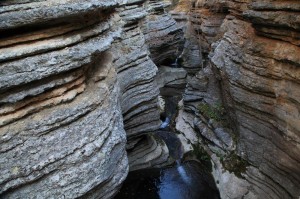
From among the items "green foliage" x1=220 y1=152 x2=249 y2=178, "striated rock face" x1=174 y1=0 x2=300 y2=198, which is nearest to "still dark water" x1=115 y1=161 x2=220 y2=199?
"striated rock face" x1=174 y1=0 x2=300 y2=198

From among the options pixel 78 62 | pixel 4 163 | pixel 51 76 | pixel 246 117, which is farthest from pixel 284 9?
pixel 4 163

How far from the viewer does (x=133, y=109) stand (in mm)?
11602

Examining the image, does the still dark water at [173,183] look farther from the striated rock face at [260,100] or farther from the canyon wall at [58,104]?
the canyon wall at [58,104]

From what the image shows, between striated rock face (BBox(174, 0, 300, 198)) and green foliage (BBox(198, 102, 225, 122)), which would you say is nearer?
striated rock face (BBox(174, 0, 300, 198))

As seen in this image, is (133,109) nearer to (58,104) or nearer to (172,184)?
(172,184)

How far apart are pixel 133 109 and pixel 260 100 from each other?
14.3 feet

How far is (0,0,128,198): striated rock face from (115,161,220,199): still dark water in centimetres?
548

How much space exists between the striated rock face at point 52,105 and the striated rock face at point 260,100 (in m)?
4.55

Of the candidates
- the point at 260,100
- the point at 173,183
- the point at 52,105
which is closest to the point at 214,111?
the point at 173,183

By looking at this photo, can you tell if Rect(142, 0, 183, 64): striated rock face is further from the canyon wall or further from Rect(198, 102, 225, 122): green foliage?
the canyon wall

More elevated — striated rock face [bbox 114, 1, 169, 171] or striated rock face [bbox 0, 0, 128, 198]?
striated rock face [bbox 0, 0, 128, 198]

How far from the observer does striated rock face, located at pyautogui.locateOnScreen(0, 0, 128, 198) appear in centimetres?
500

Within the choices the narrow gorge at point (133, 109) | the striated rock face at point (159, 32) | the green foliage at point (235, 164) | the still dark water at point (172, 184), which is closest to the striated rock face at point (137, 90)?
the narrow gorge at point (133, 109)

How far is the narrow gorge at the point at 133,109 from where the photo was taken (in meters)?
5.16
